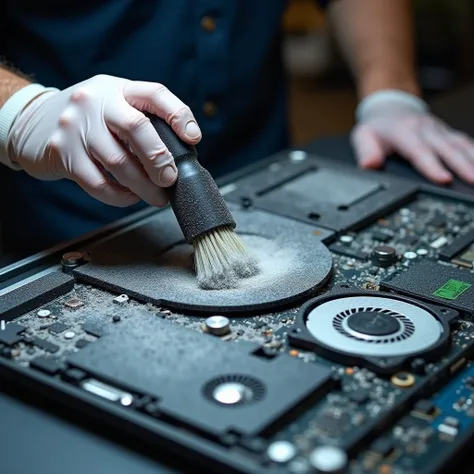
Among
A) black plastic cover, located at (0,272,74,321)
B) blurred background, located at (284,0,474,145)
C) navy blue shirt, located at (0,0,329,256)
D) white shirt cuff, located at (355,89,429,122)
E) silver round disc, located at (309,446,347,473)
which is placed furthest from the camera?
blurred background, located at (284,0,474,145)

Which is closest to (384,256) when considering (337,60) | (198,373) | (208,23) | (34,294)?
(198,373)

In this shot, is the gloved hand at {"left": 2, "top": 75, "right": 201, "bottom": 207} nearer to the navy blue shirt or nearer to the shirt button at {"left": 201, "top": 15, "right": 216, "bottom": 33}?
the navy blue shirt

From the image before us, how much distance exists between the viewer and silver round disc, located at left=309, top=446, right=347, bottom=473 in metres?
0.91

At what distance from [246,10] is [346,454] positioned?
4.91ft

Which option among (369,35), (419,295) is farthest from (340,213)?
(369,35)

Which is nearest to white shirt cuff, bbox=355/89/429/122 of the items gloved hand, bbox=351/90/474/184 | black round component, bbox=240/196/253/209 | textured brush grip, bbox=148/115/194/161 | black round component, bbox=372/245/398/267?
gloved hand, bbox=351/90/474/184

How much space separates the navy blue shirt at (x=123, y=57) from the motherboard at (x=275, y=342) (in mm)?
500

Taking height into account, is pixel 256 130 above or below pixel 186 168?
below

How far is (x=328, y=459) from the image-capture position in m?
0.92

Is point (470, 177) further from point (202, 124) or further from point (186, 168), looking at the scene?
point (186, 168)

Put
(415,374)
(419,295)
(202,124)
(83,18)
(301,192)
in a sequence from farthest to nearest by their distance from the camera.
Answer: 1. (202,124)
2. (83,18)
3. (301,192)
4. (419,295)
5. (415,374)

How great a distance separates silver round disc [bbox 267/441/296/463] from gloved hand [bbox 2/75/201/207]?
572 millimetres

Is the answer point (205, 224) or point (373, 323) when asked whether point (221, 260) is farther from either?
point (373, 323)

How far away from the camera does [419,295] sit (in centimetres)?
132
